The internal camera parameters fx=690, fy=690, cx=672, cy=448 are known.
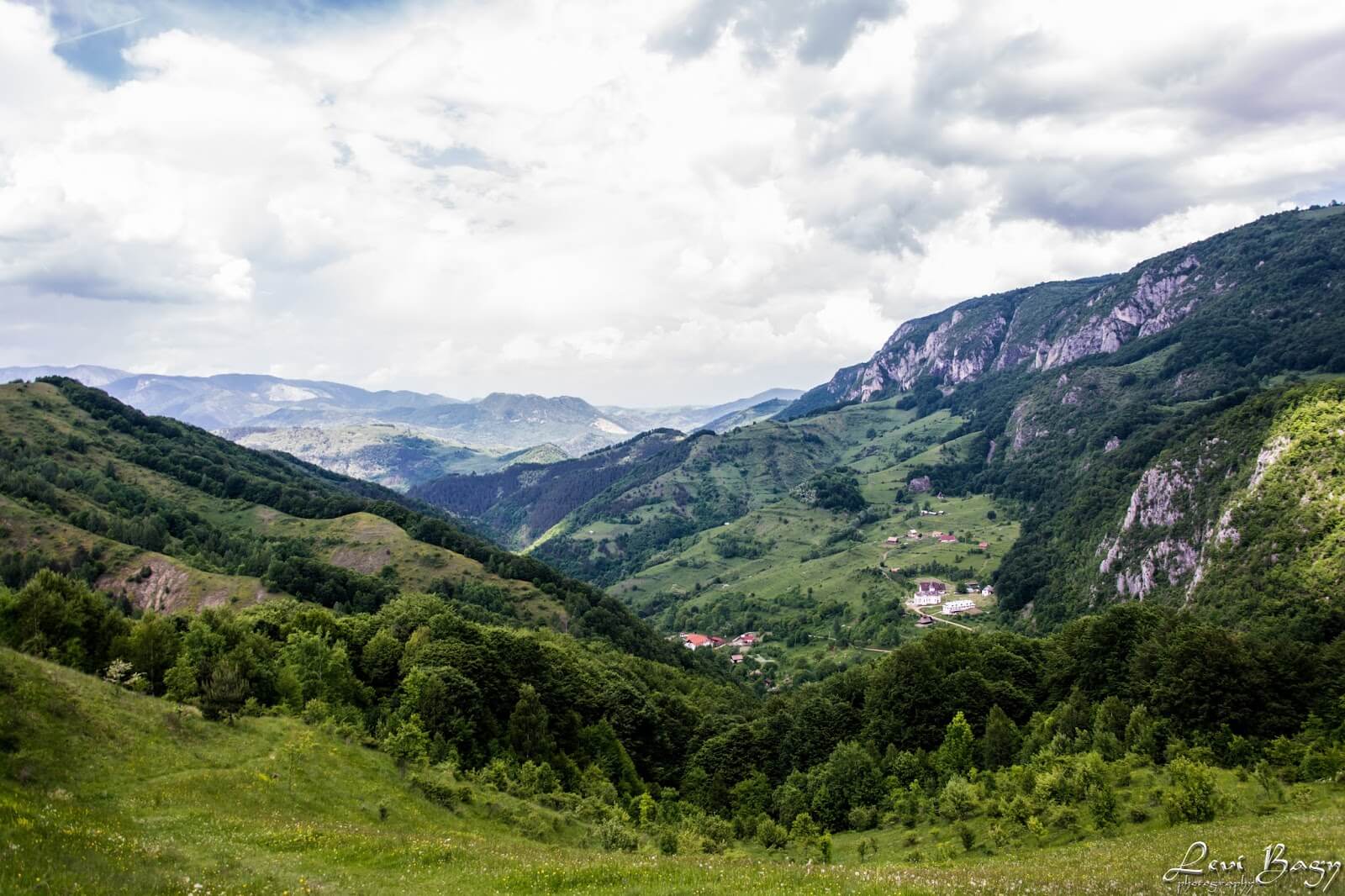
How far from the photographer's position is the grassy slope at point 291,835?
20.4 metres

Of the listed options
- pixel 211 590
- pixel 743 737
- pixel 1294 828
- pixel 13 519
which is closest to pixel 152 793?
pixel 1294 828

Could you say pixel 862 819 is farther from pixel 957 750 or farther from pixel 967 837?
pixel 967 837

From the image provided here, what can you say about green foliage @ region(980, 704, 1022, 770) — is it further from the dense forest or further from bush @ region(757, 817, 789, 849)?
bush @ region(757, 817, 789, 849)

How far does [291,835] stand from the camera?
2966 centimetres

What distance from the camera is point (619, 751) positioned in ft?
253

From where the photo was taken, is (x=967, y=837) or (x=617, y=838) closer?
(x=967, y=837)

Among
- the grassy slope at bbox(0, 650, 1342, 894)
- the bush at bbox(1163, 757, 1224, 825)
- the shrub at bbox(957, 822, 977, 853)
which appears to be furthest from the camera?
the shrub at bbox(957, 822, 977, 853)
